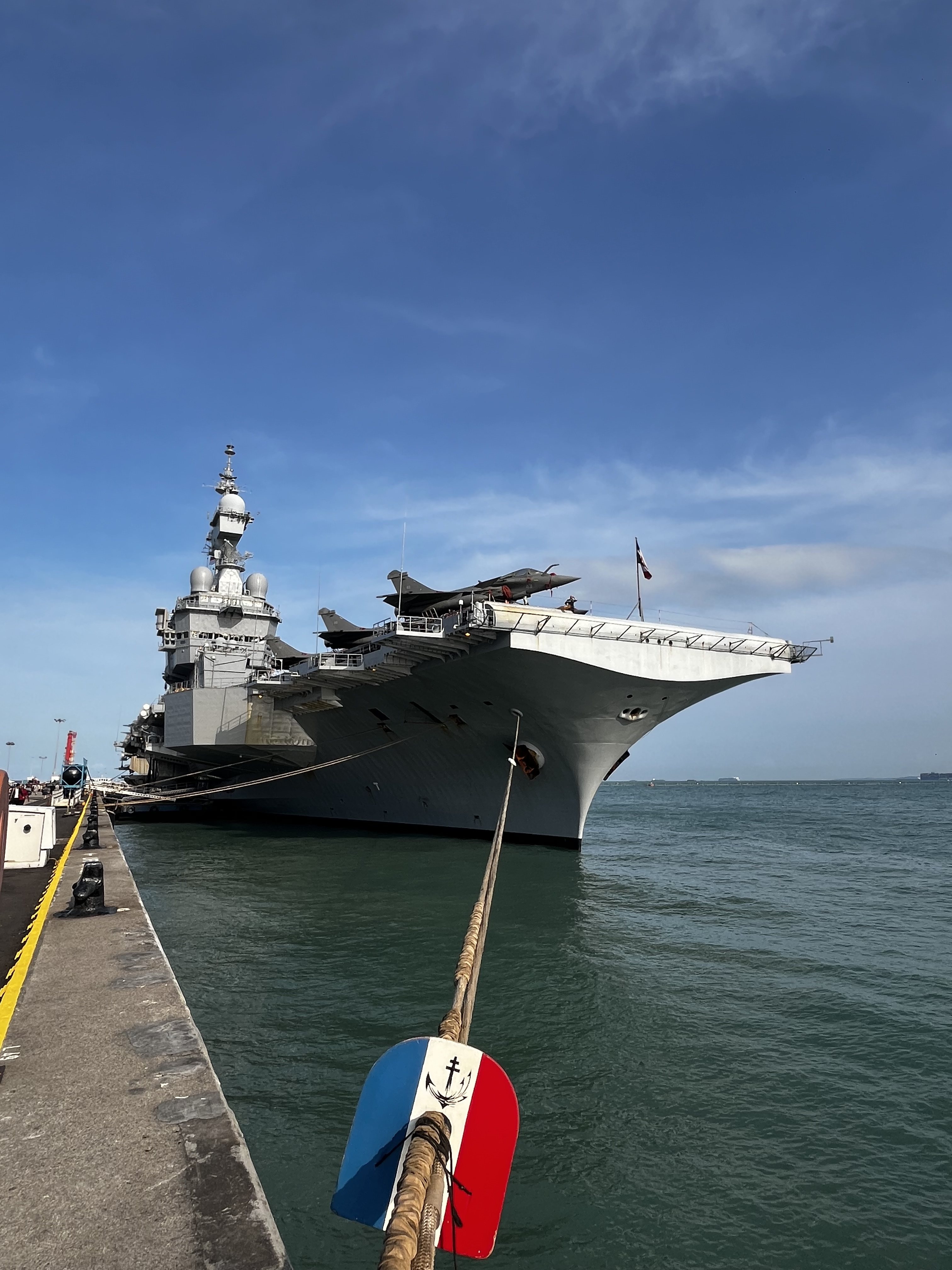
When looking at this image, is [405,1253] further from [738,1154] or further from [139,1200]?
[738,1154]

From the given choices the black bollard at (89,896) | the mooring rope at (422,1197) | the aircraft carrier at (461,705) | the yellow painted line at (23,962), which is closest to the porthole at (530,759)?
the aircraft carrier at (461,705)

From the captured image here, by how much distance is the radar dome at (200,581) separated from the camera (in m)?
38.1

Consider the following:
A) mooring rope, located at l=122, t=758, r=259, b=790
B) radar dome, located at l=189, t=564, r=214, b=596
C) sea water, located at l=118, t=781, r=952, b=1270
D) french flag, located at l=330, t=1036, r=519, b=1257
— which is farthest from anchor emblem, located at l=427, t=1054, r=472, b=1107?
radar dome, located at l=189, t=564, r=214, b=596

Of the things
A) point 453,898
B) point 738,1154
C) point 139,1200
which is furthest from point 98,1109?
point 453,898

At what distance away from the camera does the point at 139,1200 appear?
10.0ft

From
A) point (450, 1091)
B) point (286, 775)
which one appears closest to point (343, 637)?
point (286, 775)

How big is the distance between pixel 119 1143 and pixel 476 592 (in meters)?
16.0

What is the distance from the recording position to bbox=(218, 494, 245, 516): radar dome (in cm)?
4138

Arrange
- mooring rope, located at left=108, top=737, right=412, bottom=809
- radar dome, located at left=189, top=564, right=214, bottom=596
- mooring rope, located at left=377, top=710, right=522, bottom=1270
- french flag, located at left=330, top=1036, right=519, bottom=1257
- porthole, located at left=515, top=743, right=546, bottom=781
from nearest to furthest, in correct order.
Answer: mooring rope, located at left=377, top=710, right=522, bottom=1270 < french flag, located at left=330, top=1036, right=519, bottom=1257 < mooring rope, located at left=108, top=737, right=412, bottom=809 < porthole, located at left=515, top=743, right=546, bottom=781 < radar dome, located at left=189, top=564, right=214, bottom=596

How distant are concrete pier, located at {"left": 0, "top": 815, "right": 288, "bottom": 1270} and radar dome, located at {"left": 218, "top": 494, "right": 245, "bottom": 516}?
38050mm

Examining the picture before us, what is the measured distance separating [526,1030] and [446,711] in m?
12.4

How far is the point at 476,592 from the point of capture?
1908 centimetres

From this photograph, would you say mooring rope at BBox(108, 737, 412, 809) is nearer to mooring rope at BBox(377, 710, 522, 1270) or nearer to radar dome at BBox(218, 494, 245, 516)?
mooring rope at BBox(377, 710, 522, 1270)

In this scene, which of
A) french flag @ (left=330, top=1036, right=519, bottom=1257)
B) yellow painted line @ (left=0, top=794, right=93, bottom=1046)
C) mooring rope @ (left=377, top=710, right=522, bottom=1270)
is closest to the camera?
mooring rope @ (left=377, top=710, right=522, bottom=1270)
